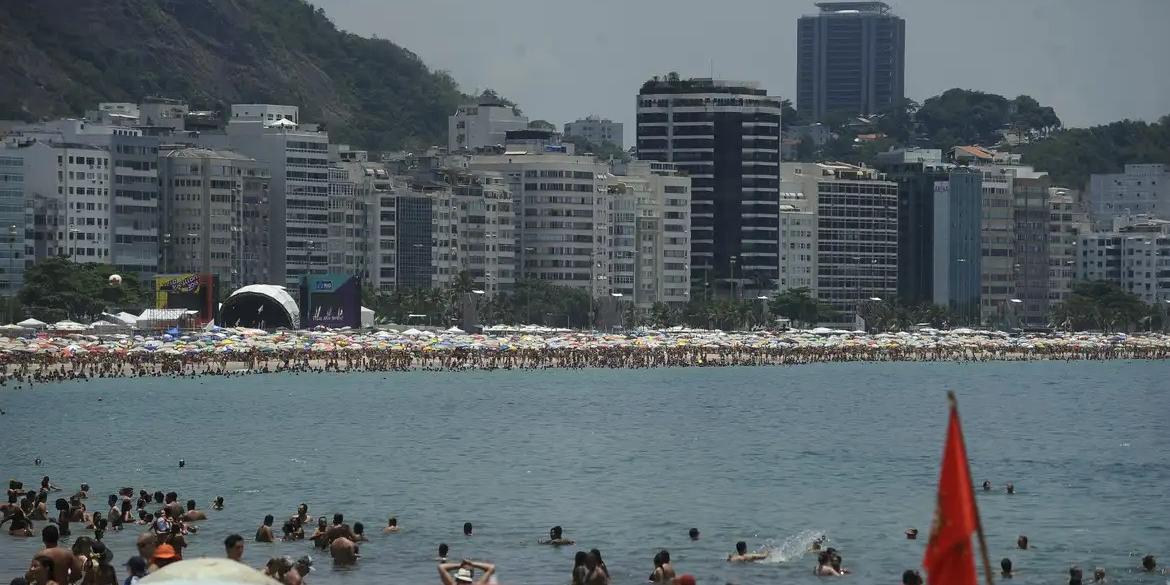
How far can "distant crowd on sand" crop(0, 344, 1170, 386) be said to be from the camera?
127688 mm

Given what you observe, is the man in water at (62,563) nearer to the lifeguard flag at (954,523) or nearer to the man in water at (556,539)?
the man in water at (556,539)

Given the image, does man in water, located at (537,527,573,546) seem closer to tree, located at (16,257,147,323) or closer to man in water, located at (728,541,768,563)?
man in water, located at (728,541,768,563)

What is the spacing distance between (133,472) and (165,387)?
177 ft

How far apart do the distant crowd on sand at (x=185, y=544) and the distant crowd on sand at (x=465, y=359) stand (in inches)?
2705

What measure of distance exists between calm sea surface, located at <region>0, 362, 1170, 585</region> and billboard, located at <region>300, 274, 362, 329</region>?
33.7 metres

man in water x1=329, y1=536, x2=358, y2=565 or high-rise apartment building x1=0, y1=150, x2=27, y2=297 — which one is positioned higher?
high-rise apartment building x1=0, y1=150, x2=27, y2=297

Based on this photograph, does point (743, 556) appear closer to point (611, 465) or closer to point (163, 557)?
point (163, 557)

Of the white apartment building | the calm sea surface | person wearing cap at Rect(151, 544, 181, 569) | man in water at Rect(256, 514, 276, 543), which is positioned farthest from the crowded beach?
person wearing cap at Rect(151, 544, 181, 569)

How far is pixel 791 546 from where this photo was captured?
156 feet

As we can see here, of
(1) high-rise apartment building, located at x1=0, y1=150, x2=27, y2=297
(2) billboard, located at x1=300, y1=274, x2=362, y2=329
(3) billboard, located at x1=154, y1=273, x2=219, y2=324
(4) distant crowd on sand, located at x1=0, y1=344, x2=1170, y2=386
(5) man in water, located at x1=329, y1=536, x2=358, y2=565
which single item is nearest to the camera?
(5) man in water, located at x1=329, y1=536, x2=358, y2=565

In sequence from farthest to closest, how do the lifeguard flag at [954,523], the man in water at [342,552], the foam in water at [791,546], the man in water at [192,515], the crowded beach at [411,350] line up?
the crowded beach at [411,350] → the man in water at [192,515] → the foam in water at [791,546] → the man in water at [342,552] → the lifeguard flag at [954,523]

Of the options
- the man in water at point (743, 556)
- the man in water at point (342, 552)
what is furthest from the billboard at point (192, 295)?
the man in water at point (342, 552)

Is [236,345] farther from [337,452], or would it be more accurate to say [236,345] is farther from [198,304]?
[337,452]

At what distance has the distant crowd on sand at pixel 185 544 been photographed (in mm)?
35156
